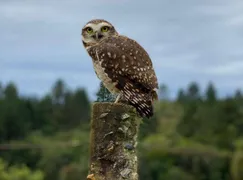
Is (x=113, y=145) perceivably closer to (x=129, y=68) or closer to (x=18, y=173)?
(x=129, y=68)

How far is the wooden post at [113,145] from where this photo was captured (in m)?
6.73

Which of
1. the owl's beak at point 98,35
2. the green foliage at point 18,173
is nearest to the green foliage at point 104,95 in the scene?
the owl's beak at point 98,35

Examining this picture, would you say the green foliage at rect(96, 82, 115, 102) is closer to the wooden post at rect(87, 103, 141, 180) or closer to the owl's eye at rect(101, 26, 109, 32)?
the wooden post at rect(87, 103, 141, 180)

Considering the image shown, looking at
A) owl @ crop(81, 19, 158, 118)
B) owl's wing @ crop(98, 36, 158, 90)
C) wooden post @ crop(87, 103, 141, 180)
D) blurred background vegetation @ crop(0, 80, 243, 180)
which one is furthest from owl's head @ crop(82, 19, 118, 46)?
blurred background vegetation @ crop(0, 80, 243, 180)

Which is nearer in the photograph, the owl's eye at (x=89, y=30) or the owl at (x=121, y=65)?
the owl at (x=121, y=65)

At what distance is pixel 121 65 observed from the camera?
27.3ft

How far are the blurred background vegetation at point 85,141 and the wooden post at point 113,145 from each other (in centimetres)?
6299

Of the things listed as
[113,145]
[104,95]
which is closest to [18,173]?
[104,95]

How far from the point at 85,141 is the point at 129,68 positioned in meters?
71.6

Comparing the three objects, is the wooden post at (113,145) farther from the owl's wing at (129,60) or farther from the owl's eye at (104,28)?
the owl's eye at (104,28)

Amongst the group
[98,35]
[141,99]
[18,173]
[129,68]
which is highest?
[98,35]

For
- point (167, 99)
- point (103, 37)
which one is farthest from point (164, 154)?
point (103, 37)

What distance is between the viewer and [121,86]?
815cm

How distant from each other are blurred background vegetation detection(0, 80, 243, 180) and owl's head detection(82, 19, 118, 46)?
6090 cm
